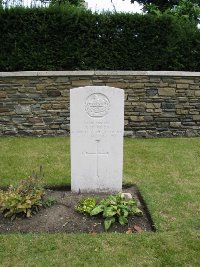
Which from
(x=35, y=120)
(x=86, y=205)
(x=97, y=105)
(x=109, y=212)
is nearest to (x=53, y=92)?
(x=35, y=120)

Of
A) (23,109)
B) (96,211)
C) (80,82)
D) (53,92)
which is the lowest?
(96,211)

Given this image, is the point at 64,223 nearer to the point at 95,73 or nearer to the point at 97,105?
the point at 97,105

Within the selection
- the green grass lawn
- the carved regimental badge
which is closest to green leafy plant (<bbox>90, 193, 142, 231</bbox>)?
the green grass lawn

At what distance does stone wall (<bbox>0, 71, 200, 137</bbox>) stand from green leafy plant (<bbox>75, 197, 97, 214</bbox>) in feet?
12.7

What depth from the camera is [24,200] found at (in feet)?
14.7

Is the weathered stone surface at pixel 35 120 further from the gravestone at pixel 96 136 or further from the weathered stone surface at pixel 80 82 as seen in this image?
the gravestone at pixel 96 136

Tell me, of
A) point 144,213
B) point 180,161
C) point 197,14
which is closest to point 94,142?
point 144,213

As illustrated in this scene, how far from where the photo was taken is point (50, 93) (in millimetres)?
8266

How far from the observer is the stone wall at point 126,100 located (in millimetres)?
8203

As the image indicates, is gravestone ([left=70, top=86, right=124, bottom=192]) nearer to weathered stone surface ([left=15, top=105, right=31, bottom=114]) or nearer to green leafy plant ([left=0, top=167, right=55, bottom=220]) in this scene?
green leafy plant ([left=0, top=167, right=55, bottom=220])

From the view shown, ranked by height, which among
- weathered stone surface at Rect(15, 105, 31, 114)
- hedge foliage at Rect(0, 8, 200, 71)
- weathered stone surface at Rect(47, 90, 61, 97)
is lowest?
weathered stone surface at Rect(15, 105, 31, 114)

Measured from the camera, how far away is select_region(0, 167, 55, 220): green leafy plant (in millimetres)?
4426

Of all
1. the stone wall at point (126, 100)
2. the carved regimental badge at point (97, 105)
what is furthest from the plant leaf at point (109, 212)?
the stone wall at point (126, 100)

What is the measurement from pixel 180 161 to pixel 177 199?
180 centimetres
